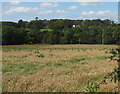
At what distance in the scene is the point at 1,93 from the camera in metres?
5.08

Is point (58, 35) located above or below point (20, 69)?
above

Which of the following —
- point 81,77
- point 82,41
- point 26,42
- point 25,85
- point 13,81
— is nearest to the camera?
point 25,85

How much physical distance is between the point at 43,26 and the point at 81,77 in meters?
75.7

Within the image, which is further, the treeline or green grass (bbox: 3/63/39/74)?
the treeline

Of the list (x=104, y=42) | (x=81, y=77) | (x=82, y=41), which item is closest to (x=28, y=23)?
(x=82, y=41)

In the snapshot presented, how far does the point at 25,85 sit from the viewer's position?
5551mm

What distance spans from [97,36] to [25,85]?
62.8 metres

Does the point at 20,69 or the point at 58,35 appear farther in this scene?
the point at 58,35

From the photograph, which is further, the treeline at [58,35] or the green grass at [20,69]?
the treeline at [58,35]

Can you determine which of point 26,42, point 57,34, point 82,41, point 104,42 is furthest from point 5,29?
point 104,42

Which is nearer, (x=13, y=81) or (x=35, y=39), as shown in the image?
(x=13, y=81)

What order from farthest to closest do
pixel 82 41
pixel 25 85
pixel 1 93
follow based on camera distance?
pixel 82 41
pixel 25 85
pixel 1 93

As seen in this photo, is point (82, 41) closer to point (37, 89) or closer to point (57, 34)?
point (57, 34)

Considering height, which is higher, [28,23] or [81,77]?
[28,23]
